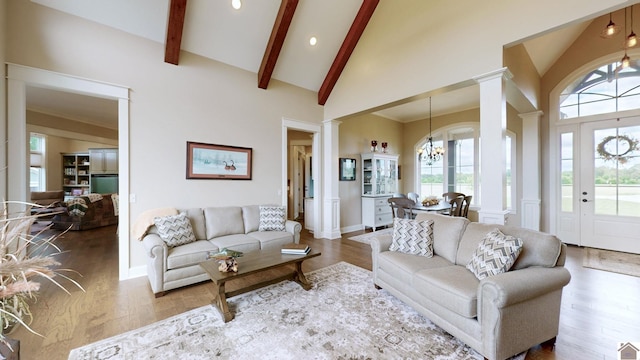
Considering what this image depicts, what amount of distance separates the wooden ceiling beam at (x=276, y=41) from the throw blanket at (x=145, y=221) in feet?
9.07

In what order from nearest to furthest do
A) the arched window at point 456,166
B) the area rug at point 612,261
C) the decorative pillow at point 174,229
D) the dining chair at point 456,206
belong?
the decorative pillow at point 174,229 → the area rug at point 612,261 → the dining chair at point 456,206 → the arched window at point 456,166

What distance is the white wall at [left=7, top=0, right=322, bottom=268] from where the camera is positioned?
123 inches

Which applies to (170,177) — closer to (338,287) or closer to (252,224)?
(252,224)

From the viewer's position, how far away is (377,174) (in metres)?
6.78

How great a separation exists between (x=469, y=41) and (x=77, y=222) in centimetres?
876

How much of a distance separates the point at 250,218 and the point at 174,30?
9.65 feet

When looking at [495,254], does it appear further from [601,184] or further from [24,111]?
[24,111]

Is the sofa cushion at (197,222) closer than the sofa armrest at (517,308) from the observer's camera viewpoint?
No

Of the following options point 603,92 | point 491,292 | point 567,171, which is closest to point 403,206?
point 491,292

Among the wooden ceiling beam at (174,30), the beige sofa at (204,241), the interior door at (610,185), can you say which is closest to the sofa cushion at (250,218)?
the beige sofa at (204,241)

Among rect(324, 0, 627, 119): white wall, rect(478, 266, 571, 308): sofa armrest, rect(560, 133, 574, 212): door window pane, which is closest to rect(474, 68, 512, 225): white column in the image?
rect(324, 0, 627, 119): white wall

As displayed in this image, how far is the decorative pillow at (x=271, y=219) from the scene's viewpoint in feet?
14.1

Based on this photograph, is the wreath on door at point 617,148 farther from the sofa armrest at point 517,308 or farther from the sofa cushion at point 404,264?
the sofa cushion at point 404,264

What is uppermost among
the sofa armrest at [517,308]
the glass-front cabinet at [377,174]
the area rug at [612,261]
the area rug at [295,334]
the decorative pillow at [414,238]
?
the glass-front cabinet at [377,174]
